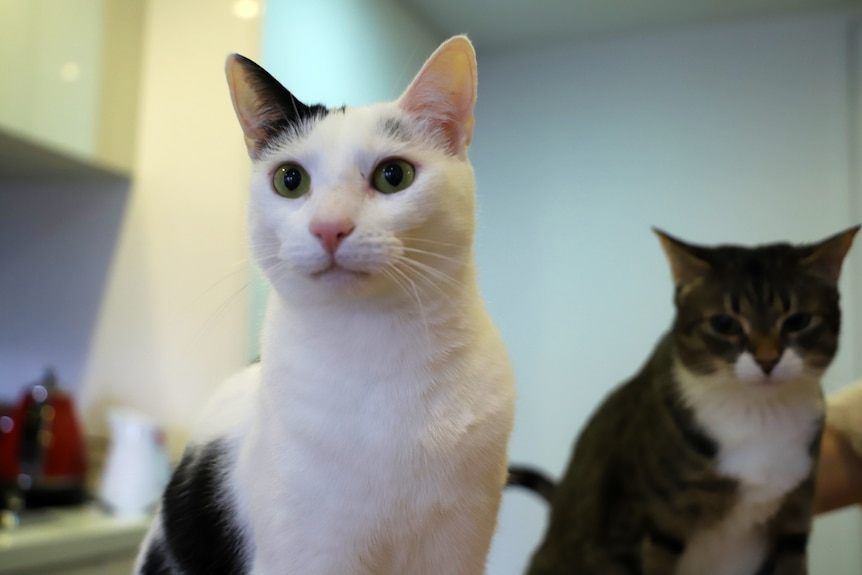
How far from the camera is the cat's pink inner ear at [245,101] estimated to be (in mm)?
493

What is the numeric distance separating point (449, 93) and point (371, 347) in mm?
219

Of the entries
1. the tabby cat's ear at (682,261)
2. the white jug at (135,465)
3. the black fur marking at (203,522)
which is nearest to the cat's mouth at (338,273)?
the black fur marking at (203,522)

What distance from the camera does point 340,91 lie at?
0.86 meters

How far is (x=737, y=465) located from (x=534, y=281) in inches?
42.9

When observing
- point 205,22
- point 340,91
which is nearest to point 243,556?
point 340,91

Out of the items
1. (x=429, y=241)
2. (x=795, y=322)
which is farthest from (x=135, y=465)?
(x=795, y=322)

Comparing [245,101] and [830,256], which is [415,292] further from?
[830,256]

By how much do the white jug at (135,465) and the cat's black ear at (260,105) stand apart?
115 cm

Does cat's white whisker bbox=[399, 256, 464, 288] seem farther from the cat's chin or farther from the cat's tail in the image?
the cat's tail

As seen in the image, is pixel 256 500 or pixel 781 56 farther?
pixel 781 56

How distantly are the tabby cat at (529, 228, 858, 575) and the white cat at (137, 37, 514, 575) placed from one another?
1.61 feet

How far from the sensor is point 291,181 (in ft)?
1.68

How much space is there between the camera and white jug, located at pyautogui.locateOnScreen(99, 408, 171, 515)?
1.47m

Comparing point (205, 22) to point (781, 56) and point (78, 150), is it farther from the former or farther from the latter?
point (781, 56)
